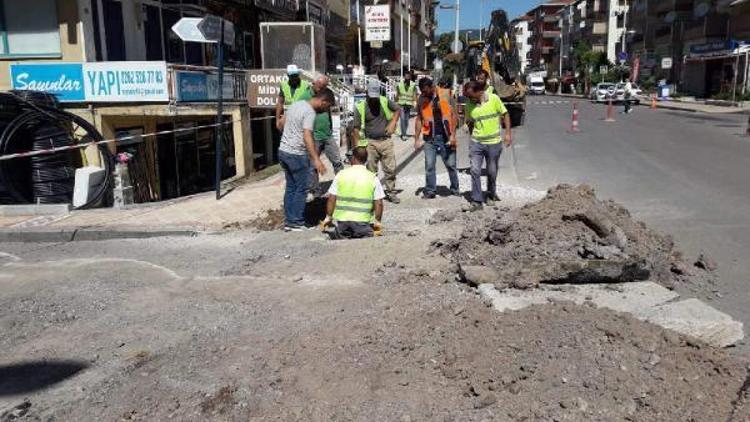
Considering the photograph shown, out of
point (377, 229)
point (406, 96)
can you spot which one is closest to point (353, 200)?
point (377, 229)

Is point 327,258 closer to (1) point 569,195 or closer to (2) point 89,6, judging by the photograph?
(1) point 569,195

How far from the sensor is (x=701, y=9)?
5484 cm

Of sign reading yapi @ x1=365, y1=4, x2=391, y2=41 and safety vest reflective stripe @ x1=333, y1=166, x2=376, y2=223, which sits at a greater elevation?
sign reading yapi @ x1=365, y1=4, x2=391, y2=41

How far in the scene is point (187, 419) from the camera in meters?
3.65

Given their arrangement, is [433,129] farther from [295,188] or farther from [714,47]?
[714,47]

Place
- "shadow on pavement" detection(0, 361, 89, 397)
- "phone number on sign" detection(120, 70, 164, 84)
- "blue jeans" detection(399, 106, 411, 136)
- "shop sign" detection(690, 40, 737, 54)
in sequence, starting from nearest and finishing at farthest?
"shadow on pavement" detection(0, 361, 89, 397) < "phone number on sign" detection(120, 70, 164, 84) < "blue jeans" detection(399, 106, 411, 136) < "shop sign" detection(690, 40, 737, 54)

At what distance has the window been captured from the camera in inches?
596

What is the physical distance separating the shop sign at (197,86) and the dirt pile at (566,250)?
9239mm

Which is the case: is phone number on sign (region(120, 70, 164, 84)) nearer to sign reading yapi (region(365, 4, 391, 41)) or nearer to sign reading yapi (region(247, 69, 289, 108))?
sign reading yapi (region(247, 69, 289, 108))

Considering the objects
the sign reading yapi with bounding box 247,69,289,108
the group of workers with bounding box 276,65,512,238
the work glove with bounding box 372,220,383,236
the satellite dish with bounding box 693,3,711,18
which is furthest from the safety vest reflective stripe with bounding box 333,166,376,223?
the satellite dish with bounding box 693,3,711,18

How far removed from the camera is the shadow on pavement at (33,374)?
4.12m

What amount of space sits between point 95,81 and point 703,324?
42.1 ft

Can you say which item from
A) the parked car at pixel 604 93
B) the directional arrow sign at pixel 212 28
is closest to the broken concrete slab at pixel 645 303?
Result: the directional arrow sign at pixel 212 28

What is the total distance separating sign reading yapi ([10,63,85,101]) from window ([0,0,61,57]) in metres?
1.23
